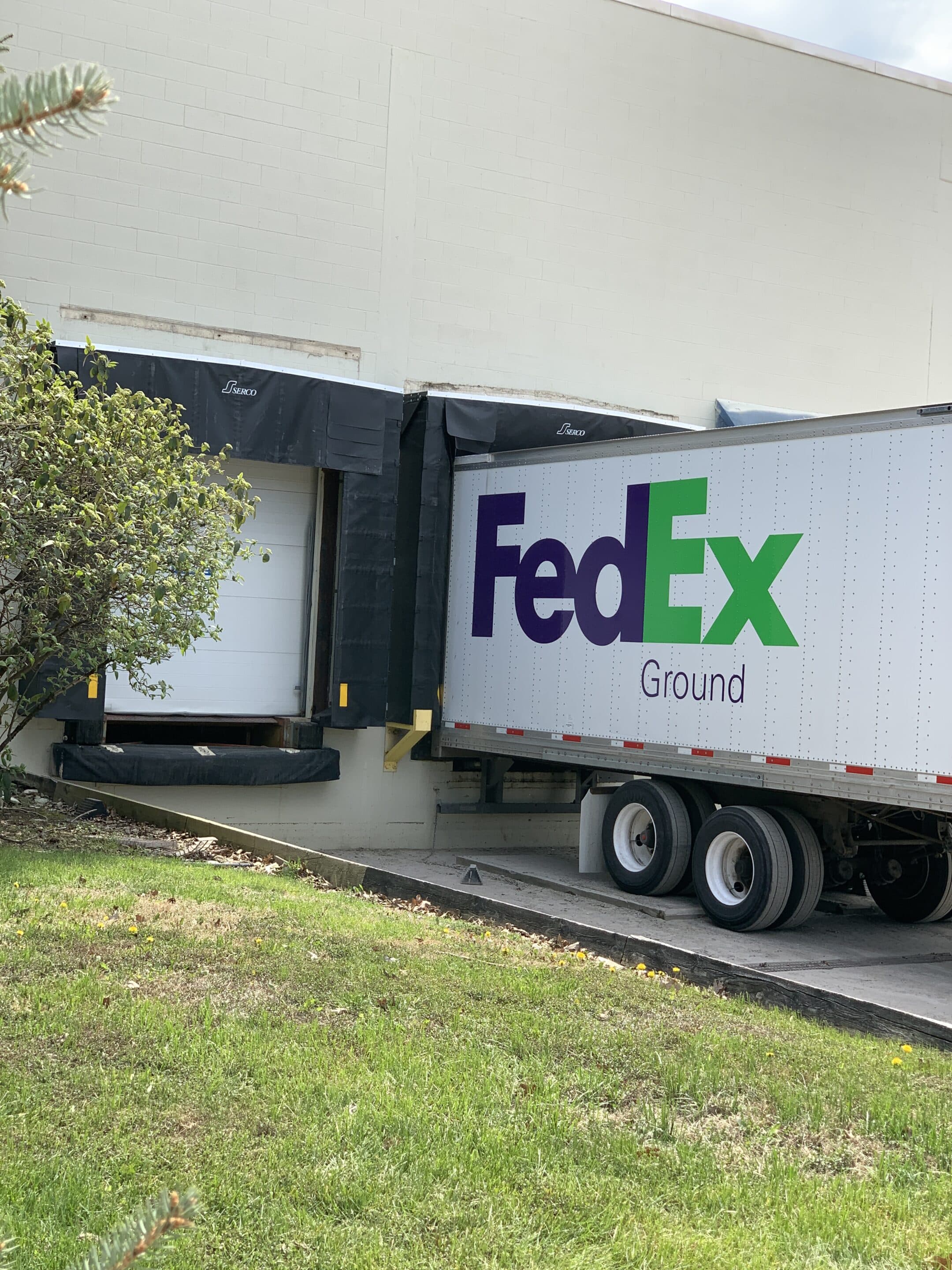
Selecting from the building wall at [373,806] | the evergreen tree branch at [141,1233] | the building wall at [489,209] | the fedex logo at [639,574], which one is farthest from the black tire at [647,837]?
the evergreen tree branch at [141,1233]

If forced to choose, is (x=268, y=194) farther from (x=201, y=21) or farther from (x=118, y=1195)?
(x=118, y=1195)

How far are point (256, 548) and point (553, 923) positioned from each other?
8270 millimetres

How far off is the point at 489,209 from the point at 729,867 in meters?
9.13

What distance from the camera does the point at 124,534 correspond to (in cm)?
1098

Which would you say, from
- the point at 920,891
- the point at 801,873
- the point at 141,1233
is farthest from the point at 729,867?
the point at 141,1233

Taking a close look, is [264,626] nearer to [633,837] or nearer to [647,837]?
[633,837]

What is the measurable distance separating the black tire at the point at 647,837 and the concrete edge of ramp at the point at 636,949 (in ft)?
10.7

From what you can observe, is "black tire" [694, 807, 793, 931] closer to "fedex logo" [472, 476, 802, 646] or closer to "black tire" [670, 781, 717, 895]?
"black tire" [670, 781, 717, 895]

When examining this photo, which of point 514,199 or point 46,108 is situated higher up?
point 514,199

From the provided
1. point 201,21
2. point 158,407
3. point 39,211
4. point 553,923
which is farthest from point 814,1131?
point 201,21

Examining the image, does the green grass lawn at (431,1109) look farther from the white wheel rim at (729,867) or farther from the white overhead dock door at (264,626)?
the white overhead dock door at (264,626)

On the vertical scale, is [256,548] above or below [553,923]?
above

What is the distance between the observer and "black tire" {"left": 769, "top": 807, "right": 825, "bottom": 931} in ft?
Result: 39.3

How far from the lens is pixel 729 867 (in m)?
12.5
